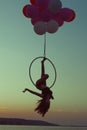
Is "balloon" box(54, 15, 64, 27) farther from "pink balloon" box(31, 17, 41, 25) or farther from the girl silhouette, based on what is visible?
the girl silhouette

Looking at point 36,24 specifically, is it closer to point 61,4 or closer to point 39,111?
point 61,4

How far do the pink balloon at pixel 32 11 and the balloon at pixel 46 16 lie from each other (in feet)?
0.83

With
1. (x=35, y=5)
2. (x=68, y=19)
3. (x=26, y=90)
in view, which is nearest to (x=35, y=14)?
(x=35, y=5)

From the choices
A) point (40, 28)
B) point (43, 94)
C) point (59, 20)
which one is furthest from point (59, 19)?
point (43, 94)

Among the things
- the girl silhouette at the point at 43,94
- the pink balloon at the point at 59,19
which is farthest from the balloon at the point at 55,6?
the girl silhouette at the point at 43,94

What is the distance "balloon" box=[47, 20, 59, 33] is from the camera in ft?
55.5

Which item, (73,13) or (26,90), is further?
(73,13)

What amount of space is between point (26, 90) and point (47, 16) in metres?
3.18

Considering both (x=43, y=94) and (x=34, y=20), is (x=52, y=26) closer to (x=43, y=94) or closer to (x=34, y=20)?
(x=34, y=20)

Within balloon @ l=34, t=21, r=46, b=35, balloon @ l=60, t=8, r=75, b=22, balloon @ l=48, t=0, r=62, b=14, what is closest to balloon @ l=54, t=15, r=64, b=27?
balloon @ l=60, t=8, r=75, b=22

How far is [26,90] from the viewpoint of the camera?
16.4 m

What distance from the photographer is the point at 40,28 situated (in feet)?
55.4

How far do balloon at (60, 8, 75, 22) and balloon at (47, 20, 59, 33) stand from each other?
0.64 metres

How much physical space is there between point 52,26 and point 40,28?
0.50 m
